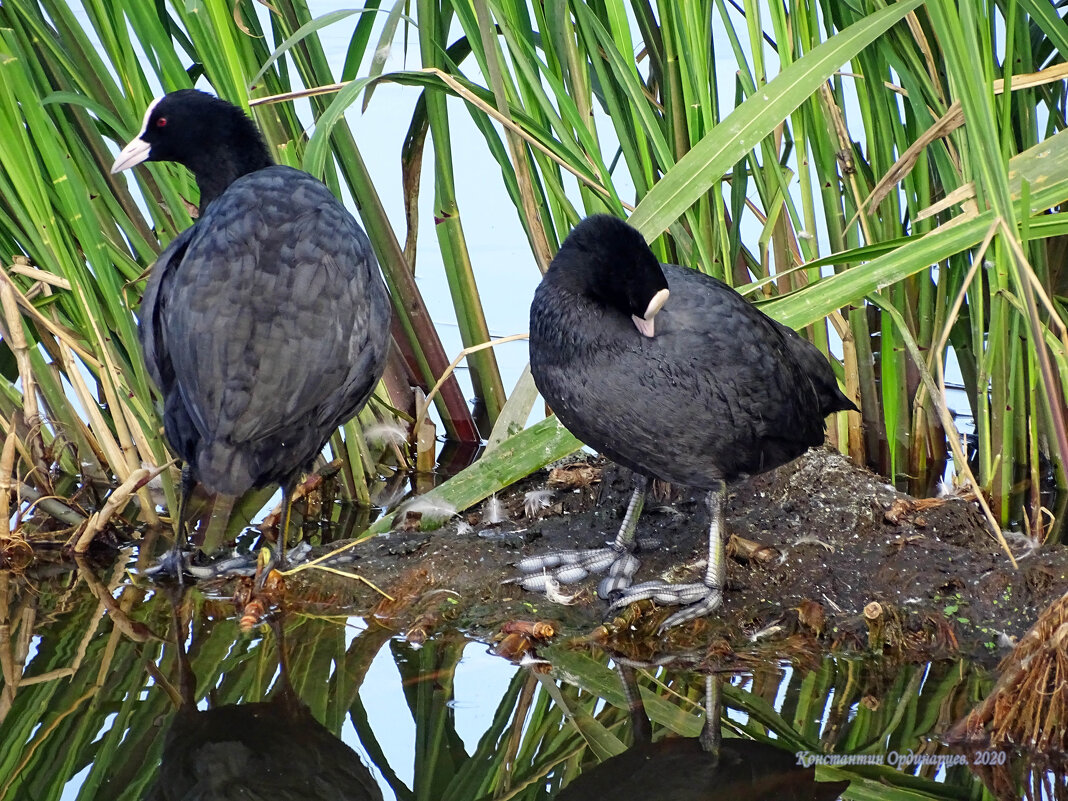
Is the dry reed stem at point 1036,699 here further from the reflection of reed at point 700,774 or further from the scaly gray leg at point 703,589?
the scaly gray leg at point 703,589

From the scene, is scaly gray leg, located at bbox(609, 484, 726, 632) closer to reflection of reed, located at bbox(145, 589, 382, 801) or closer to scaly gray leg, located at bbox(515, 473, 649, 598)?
scaly gray leg, located at bbox(515, 473, 649, 598)

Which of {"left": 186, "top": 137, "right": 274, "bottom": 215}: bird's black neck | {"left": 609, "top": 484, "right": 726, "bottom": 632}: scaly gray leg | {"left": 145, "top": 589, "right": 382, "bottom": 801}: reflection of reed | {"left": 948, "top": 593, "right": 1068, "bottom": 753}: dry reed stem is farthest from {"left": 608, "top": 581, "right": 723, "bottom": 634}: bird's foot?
{"left": 186, "top": 137, "right": 274, "bottom": 215}: bird's black neck

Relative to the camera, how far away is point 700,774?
2.06 meters

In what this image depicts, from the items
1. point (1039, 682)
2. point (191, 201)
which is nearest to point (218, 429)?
point (191, 201)

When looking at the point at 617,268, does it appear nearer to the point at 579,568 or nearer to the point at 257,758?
the point at 579,568

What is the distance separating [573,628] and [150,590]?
988 millimetres

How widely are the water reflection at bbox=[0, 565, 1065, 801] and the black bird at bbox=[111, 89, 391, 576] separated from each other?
14.9 inches

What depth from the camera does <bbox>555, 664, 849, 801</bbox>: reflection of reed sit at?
200 cm

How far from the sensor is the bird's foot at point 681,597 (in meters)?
2.70

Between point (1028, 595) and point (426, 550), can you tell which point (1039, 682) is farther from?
point (426, 550)

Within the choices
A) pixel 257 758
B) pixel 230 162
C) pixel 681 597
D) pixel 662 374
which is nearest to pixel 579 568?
pixel 681 597

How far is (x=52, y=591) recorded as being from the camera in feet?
9.31

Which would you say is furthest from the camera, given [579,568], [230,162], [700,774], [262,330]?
[230,162]

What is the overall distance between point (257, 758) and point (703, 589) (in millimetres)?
1076
